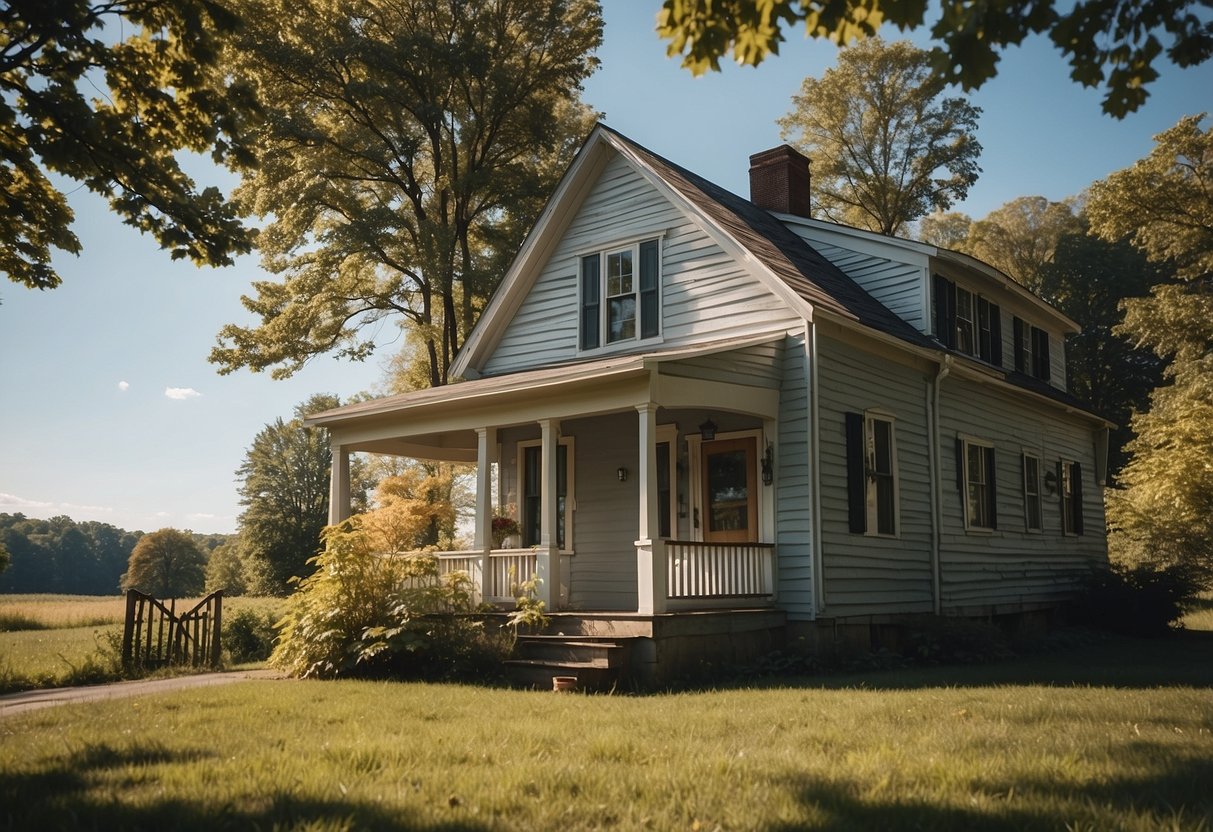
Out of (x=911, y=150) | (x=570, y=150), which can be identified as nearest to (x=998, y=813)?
(x=570, y=150)

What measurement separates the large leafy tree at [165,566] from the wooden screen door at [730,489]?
70.0 metres

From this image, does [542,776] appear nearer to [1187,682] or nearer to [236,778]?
[236,778]

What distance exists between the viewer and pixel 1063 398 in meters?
20.6

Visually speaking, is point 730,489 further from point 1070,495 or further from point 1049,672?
point 1070,495

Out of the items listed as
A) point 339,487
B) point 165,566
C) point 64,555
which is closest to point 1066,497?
point 339,487

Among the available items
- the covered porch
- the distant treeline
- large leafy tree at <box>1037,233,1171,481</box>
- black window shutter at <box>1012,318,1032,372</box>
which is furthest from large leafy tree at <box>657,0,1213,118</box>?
the distant treeline

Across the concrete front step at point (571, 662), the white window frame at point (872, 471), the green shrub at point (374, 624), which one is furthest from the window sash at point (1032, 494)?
the green shrub at point (374, 624)

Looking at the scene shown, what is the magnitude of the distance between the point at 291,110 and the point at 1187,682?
21738 millimetres

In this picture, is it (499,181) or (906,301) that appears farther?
(499,181)

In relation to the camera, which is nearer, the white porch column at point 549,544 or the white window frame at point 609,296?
the white porch column at point 549,544

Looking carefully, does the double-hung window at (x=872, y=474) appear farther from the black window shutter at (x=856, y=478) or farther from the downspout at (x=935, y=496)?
the downspout at (x=935, y=496)

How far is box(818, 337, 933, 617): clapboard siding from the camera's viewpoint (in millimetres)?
13391

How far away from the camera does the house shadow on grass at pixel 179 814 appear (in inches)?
185

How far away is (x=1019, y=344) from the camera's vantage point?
20.6 metres
